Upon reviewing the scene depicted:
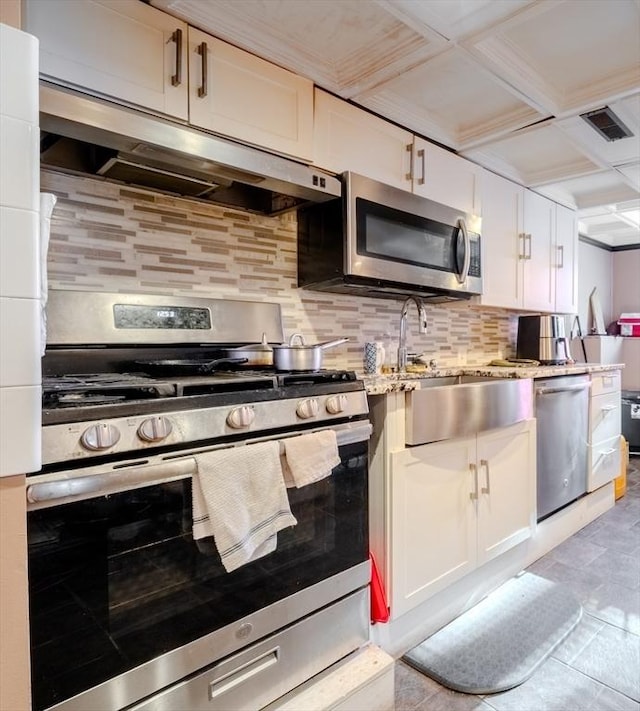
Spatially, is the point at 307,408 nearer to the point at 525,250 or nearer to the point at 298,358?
the point at 298,358

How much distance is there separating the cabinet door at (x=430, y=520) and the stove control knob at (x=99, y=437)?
1.00 meters

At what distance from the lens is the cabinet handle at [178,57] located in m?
1.41

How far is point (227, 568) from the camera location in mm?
1095

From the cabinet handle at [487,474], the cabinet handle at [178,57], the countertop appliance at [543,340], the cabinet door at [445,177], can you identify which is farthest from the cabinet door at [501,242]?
the cabinet handle at [178,57]

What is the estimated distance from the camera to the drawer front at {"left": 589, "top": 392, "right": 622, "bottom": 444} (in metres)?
3.00

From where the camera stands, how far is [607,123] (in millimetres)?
2268

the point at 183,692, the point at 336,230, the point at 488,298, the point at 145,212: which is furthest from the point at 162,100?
the point at 488,298

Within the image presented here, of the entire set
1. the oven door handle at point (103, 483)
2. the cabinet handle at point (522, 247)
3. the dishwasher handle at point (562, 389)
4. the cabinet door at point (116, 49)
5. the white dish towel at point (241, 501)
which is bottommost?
the white dish towel at point (241, 501)

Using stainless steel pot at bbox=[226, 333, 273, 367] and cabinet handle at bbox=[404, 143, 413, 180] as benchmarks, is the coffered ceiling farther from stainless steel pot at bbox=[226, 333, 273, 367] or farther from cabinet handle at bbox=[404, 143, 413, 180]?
stainless steel pot at bbox=[226, 333, 273, 367]

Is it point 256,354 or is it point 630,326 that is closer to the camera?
point 256,354

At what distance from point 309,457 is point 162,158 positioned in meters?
0.98

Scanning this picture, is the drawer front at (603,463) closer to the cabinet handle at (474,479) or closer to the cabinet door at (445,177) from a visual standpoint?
the cabinet handle at (474,479)

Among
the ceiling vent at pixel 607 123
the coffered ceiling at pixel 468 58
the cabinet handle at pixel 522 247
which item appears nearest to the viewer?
the coffered ceiling at pixel 468 58

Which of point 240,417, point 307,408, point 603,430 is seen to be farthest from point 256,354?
point 603,430
